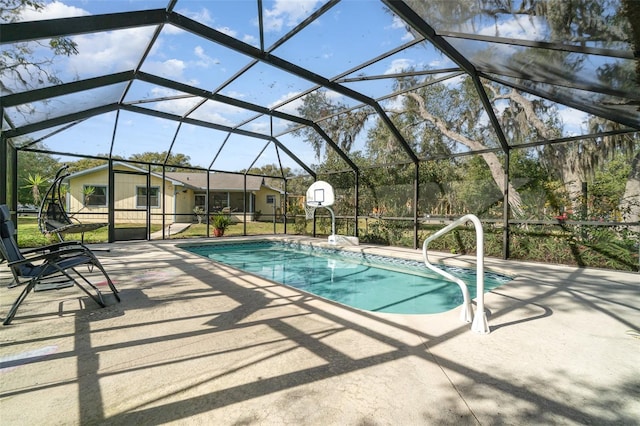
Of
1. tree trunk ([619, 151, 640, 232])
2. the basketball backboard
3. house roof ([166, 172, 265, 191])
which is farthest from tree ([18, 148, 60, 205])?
tree trunk ([619, 151, 640, 232])

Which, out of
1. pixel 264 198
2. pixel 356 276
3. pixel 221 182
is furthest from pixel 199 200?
pixel 356 276

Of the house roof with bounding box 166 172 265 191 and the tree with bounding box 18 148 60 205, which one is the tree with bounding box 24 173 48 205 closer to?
the tree with bounding box 18 148 60 205

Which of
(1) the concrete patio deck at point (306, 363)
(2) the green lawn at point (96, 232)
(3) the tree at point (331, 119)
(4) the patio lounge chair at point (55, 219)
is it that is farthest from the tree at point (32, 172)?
(3) the tree at point (331, 119)

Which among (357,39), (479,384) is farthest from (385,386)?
(357,39)

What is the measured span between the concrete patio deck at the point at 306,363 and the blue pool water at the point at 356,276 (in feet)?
4.85

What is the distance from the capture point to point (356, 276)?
6.33m

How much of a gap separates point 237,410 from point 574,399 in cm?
187

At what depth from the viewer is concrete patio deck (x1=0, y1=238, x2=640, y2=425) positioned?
147 cm

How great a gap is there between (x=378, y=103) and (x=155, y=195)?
1184 cm

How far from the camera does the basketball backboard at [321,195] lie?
9.48m

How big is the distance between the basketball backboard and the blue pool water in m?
1.52

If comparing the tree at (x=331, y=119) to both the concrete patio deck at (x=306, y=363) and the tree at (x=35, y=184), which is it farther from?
the tree at (x=35, y=184)

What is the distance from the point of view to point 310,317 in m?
2.78

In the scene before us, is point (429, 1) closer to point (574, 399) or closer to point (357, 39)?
point (357, 39)
